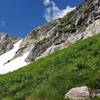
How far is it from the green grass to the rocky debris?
0.72m

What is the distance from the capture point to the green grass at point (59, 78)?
1950cm

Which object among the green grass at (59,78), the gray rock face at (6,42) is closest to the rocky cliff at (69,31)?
the gray rock face at (6,42)

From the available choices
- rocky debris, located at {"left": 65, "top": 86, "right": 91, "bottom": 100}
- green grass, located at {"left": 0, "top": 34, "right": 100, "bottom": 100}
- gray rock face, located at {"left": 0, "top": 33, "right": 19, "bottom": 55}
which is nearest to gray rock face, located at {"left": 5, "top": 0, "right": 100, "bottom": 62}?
gray rock face, located at {"left": 0, "top": 33, "right": 19, "bottom": 55}

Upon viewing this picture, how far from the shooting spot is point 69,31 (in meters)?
109

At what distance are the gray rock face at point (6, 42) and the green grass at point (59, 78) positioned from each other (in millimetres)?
149566

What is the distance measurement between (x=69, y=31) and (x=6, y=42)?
85.1 m

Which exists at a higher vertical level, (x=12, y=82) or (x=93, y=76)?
(x=12, y=82)

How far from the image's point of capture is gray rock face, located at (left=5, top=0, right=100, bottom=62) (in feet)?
330

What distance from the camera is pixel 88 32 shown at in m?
97.1

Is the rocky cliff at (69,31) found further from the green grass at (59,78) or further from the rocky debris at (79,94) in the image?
the rocky debris at (79,94)

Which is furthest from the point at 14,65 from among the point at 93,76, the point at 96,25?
the point at 93,76

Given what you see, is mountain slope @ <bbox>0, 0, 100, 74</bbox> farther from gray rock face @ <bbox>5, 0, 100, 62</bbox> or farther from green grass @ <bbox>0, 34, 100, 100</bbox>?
green grass @ <bbox>0, 34, 100, 100</bbox>

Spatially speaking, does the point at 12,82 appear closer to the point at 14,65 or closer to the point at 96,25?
the point at 96,25

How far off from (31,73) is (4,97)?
670cm
